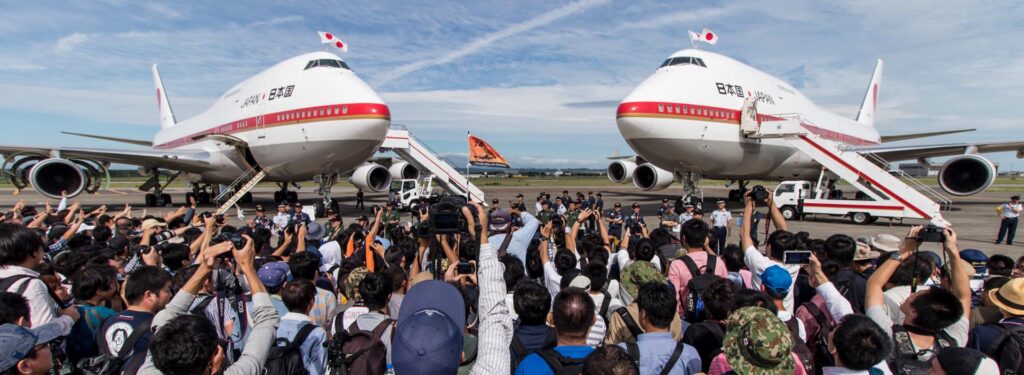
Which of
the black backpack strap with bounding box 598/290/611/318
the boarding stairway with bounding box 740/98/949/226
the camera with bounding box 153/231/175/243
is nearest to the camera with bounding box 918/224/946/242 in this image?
the black backpack strap with bounding box 598/290/611/318

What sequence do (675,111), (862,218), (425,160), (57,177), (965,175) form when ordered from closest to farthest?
(675,111), (862,218), (57,177), (965,175), (425,160)

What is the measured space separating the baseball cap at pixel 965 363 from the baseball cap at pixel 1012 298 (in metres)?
1.06

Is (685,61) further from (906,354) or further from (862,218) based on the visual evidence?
(906,354)

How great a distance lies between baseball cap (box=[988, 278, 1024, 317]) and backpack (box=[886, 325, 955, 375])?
2.09ft

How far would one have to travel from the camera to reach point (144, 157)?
22.0 metres

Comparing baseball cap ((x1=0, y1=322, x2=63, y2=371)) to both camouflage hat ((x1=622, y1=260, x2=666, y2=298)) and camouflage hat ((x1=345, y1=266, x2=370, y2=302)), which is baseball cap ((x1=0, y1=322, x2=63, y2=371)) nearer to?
camouflage hat ((x1=345, y1=266, x2=370, y2=302))

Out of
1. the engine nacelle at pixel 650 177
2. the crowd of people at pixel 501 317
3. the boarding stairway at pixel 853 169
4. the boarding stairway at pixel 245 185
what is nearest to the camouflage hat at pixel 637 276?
the crowd of people at pixel 501 317

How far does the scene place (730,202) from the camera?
30.3 metres

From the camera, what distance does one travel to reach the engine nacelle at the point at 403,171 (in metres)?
30.6

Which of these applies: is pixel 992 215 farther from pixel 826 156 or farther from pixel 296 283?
pixel 296 283

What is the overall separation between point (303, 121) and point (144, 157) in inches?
337

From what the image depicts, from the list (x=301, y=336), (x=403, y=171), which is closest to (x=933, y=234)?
(x=301, y=336)

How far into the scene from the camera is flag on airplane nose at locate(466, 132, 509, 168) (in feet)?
98.2

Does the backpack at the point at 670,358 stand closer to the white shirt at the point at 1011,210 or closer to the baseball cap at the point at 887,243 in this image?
the baseball cap at the point at 887,243
